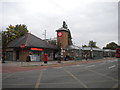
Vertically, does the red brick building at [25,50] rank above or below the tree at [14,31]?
below

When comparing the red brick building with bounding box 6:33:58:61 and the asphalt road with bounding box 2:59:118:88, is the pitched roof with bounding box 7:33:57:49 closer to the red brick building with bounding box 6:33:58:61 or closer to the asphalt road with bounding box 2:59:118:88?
the red brick building with bounding box 6:33:58:61

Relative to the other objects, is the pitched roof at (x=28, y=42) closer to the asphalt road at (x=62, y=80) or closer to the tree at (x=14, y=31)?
the tree at (x=14, y=31)

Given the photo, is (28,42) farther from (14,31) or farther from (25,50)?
(14,31)

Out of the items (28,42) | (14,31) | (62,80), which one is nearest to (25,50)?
Result: (28,42)

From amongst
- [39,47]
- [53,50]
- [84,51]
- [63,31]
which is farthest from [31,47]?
[84,51]

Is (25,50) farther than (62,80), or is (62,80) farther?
→ (25,50)

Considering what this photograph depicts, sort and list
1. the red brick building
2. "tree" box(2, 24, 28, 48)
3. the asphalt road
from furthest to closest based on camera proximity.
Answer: "tree" box(2, 24, 28, 48) < the red brick building < the asphalt road

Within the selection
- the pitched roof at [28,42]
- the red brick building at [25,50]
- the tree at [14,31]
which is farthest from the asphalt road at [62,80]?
the tree at [14,31]

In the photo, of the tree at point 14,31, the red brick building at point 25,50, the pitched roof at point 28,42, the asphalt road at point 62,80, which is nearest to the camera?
the asphalt road at point 62,80

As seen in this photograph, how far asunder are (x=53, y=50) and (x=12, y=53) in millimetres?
10771

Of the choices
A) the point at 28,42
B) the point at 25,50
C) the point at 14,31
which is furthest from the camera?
the point at 14,31

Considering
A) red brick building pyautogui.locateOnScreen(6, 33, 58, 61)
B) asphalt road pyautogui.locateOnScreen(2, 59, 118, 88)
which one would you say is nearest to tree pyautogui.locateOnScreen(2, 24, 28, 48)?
red brick building pyautogui.locateOnScreen(6, 33, 58, 61)

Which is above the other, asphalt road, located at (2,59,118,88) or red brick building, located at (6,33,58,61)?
red brick building, located at (6,33,58,61)

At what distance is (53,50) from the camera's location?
1512 inches
